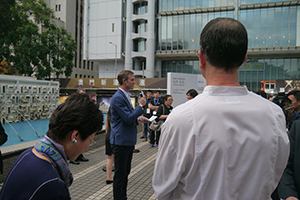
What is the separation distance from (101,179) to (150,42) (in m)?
39.0

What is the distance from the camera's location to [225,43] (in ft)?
3.88

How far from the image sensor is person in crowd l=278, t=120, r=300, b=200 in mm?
1733

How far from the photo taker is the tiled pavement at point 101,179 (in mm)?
4691

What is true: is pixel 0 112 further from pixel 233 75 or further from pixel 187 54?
pixel 187 54

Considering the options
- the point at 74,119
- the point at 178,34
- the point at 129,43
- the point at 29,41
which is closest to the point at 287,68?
the point at 178,34

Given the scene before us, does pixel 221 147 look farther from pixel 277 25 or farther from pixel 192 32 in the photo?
pixel 277 25

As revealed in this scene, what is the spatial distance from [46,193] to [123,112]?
2657mm

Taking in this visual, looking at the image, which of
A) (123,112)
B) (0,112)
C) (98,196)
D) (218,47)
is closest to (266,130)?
(218,47)

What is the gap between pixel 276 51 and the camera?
38.8m

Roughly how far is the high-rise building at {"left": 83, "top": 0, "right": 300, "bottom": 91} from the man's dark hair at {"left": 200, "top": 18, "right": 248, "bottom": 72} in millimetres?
40168

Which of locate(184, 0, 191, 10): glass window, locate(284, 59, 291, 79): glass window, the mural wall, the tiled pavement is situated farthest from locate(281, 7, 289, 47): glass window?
the tiled pavement

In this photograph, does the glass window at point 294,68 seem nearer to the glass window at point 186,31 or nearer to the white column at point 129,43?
the glass window at point 186,31

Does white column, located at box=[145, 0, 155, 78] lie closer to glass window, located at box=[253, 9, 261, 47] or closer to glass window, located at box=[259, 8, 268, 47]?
glass window, located at box=[253, 9, 261, 47]

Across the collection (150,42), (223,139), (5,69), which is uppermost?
(150,42)
